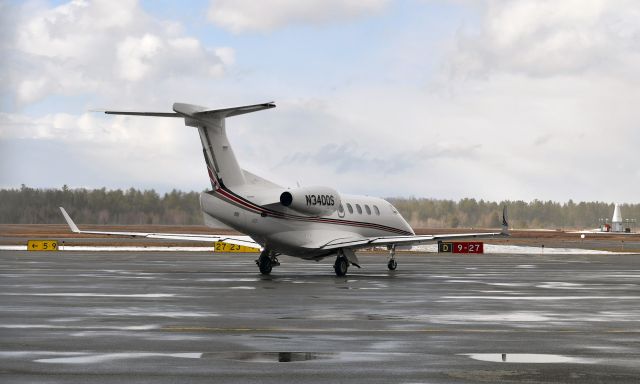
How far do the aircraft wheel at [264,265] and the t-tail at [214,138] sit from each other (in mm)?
3833

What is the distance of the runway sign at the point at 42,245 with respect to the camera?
2793 inches

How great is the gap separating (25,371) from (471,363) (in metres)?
6.20

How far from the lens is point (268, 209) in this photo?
37.9m

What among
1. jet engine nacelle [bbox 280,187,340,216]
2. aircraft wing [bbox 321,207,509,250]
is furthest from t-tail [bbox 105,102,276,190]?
aircraft wing [bbox 321,207,509,250]

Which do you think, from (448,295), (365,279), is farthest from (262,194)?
(448,295)

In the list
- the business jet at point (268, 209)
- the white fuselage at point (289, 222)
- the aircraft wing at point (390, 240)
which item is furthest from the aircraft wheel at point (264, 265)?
the aircraft wing at point (390, 240)

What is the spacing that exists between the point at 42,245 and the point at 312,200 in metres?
38.8

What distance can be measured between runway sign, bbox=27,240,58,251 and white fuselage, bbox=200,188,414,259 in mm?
34343

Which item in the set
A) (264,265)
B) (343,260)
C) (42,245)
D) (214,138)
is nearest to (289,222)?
(264,265)

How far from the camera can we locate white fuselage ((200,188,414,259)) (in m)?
37.4

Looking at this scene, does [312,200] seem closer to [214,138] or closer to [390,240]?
[390,240]

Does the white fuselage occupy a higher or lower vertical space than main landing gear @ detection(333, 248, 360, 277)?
higher

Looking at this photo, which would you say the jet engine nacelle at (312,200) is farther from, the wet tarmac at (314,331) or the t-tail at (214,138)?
the wet tarmac at (314,331)

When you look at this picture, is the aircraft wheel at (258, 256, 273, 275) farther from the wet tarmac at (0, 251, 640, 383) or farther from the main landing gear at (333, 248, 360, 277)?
the wet tarmac at (0, 251, 640, 383)
